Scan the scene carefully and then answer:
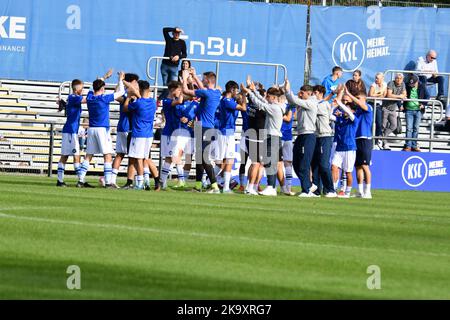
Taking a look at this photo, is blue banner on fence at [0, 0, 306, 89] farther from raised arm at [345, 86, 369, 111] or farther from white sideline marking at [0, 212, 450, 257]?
white sideline marking at [0, 212, 450, 257]

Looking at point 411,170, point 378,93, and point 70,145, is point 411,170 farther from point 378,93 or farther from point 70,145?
point 70,145

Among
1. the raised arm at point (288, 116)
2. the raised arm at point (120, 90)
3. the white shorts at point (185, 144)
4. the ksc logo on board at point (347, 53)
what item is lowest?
the white shorts at point (185, 144)

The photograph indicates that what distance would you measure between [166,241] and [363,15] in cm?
2121

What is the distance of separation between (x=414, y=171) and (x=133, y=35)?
839 centimetres

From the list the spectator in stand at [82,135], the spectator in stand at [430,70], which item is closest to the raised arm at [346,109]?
the spectator in stand at [82,135]

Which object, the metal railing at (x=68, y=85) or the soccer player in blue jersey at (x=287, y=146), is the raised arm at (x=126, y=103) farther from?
the metal railing at (x=68, y=85)

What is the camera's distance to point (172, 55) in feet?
99.9

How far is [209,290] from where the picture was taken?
9648 millimetres

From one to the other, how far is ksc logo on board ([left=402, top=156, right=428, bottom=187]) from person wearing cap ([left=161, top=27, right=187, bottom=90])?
653 centimetres

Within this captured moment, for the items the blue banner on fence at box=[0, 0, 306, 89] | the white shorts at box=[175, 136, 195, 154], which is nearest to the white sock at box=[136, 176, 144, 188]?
the white shorts at box=[175, 136, 195, 154]

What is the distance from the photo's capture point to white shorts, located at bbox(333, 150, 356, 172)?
2523 centimetres

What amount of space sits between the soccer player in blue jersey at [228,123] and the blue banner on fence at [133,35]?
703cm

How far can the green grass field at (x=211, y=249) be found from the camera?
9.78 m
